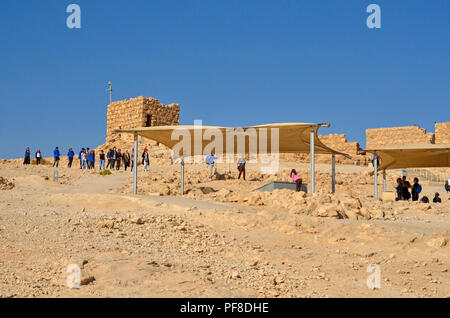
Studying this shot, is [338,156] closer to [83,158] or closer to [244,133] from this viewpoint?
[83,158]

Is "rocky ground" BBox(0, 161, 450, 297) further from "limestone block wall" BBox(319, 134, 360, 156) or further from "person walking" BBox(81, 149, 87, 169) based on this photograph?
"limestone block wall" BBox(319, 134, 360, 156)

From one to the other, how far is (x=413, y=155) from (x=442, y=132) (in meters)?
19.4

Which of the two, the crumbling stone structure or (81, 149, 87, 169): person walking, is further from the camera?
the crumbling stone structure

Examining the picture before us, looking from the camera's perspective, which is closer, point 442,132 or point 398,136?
point 442,132

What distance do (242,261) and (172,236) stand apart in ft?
4.72

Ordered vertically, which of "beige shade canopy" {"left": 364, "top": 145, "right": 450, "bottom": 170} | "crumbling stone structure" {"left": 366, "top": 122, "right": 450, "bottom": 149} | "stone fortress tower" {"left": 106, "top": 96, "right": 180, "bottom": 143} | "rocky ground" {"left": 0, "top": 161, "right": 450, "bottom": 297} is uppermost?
"stone fortress tower" {"left": 106, "top": 96, "right": 180, "bottom": 143}

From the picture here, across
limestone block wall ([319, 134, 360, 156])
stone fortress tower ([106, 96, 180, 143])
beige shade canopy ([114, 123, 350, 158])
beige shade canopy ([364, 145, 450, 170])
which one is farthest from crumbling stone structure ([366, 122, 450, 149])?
beige shade canopy ([114, 123, 350, 158])

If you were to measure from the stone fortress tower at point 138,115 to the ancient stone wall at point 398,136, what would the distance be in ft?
50.4

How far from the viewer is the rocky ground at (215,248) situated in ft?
15.2

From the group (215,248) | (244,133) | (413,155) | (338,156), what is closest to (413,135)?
(338,156)

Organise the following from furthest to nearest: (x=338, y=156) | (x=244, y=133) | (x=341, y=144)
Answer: (x=341, y=144) → (x=338, y=156) → (x=244, y=133)

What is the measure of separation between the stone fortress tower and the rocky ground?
24060 millimetres

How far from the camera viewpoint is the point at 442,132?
1289 inches

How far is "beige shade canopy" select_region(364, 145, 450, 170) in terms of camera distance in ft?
46.7
